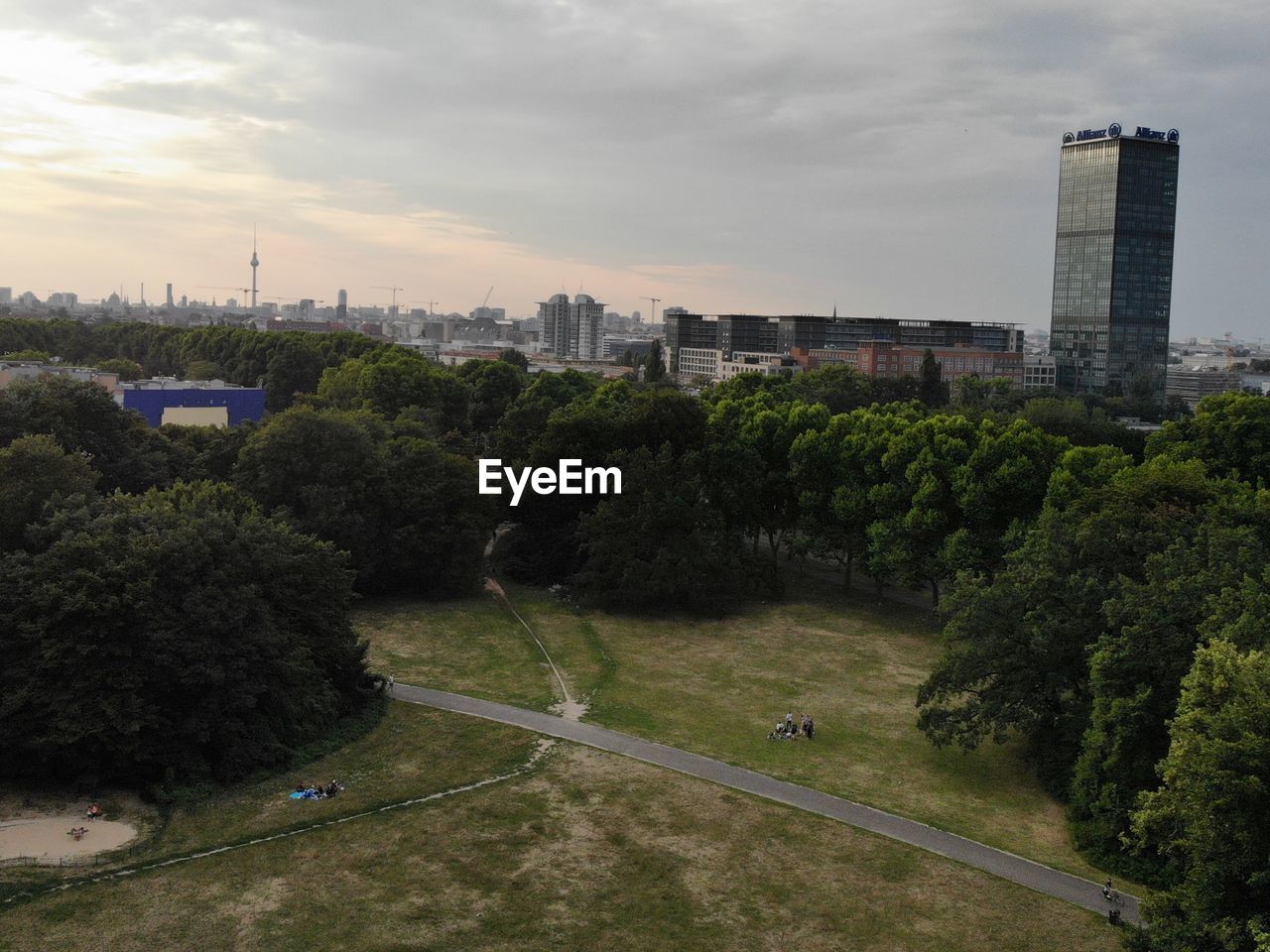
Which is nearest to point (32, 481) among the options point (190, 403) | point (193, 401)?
point (190, 403)

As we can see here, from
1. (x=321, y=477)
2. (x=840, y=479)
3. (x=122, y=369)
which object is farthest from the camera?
(x=122, y=369)

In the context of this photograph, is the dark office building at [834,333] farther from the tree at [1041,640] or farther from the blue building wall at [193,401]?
the tree at [1041,640]

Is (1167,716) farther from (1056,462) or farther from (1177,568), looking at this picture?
(1056,462)

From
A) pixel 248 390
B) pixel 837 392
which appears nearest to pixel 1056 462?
pixel 837 392

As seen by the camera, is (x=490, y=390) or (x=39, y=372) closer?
(x=39, y=372)

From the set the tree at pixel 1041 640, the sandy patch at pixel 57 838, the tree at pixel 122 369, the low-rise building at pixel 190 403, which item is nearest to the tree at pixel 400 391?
the low-rise building at pixel 190 403

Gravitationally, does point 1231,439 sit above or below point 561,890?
above

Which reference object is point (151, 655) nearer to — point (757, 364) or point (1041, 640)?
point (1041, 640)
